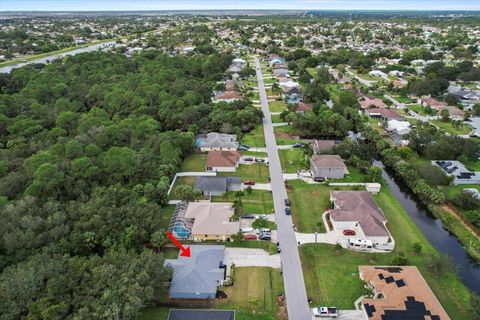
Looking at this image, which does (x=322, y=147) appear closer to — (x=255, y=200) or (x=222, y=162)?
(x=222, y=162)

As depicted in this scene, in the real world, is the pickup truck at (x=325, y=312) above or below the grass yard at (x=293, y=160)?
above

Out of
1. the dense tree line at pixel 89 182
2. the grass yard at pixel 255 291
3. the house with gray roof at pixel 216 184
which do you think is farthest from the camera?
the house with gray roof at pixel 216 184

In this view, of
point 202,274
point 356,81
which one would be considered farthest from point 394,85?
point 202,274

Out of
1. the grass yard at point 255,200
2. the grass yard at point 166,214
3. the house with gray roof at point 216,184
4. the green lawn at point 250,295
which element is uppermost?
the green lawn at point 250,295

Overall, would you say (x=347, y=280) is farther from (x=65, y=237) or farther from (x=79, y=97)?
(x=79, y=97)

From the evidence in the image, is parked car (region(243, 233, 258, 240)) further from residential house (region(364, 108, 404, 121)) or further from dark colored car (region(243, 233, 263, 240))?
residential house (region(364, 108, 404, 121))

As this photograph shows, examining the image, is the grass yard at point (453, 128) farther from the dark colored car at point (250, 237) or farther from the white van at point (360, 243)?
the dark colored car at point (250, 237)

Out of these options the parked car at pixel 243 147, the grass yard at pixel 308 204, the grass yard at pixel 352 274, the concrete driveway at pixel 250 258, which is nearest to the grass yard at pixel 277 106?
Result: the parked car at pixel 243 147
